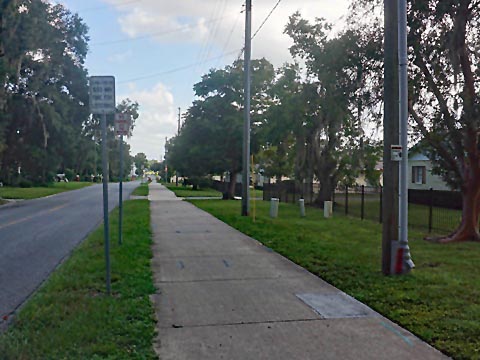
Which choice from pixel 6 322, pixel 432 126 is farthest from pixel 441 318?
pixel 432 126

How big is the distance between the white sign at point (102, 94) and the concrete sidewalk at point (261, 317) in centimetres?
280

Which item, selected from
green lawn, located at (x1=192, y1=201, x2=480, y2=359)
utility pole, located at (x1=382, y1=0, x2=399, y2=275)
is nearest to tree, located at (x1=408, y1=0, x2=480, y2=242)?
green lawn, located at (x1=192, y1=201, x2=480, y2=359)

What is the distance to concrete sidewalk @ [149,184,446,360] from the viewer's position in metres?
5.48

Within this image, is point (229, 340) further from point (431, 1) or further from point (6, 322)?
point (431, 1)

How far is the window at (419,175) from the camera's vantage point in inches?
1508

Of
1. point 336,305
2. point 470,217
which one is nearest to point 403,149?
point 336,305

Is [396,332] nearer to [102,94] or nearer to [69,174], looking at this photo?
[102,94]

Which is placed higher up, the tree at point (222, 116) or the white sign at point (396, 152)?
the tree at point (222, 116)

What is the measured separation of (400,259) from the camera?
30.3ft

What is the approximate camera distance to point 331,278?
912 cm

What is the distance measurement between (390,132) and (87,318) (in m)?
5.78

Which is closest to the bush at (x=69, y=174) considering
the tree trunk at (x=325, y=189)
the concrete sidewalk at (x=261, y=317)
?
the tree trunk at (x=325, y=189)

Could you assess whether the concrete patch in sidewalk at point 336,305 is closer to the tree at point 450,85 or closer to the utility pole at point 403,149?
the utility pole at point 403,149

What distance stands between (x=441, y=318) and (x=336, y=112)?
10.6m
